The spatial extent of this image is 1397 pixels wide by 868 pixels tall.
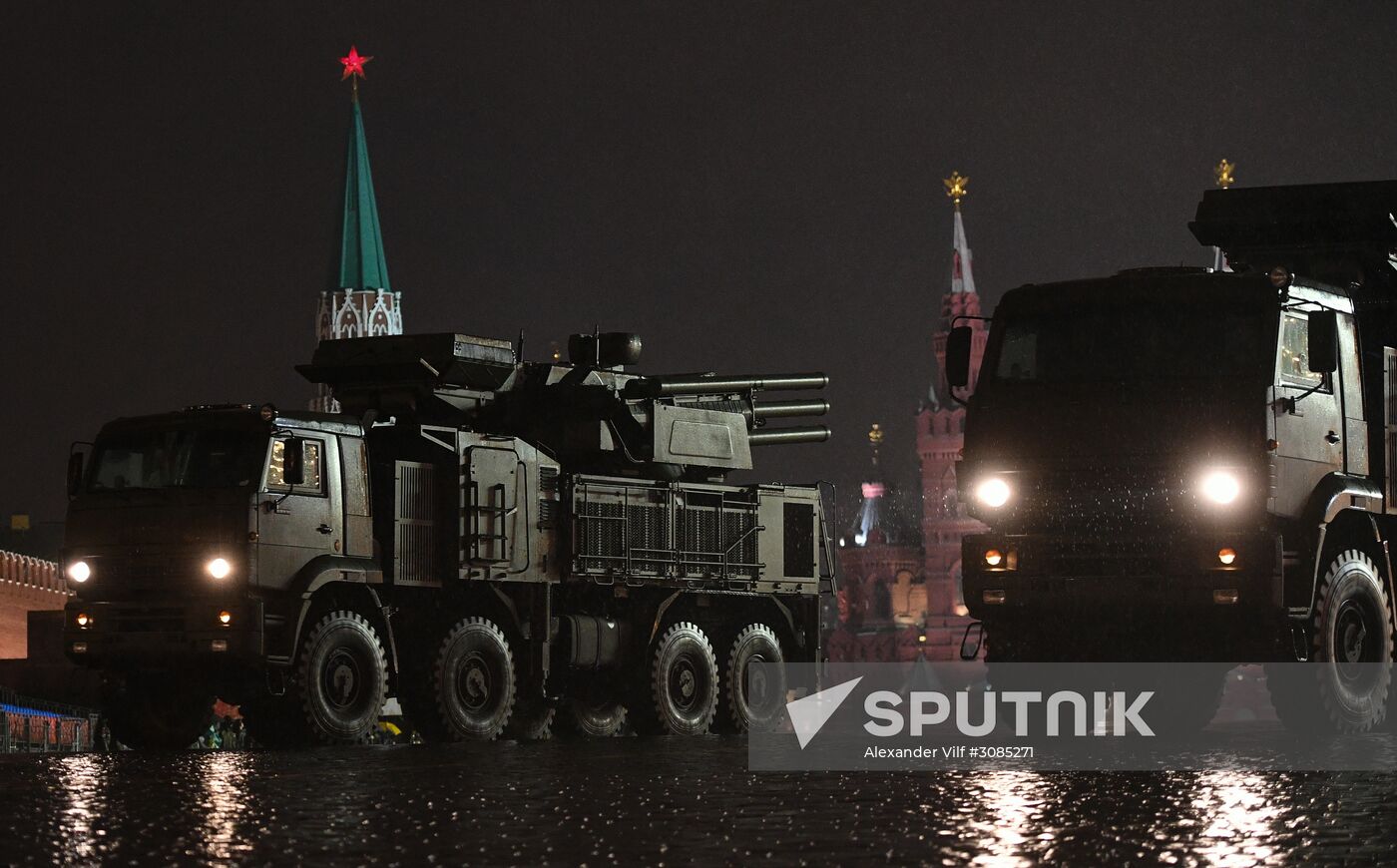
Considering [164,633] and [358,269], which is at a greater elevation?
[358,269]

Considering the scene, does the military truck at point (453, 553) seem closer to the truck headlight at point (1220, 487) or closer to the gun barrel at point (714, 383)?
the gun barrel at point (714, 383)

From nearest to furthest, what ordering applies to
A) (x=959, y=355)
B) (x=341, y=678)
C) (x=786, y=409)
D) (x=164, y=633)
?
1. (x=959, y=355)
2. (x=164, y=633)
3. (x=341, y=678)
4. (x=786, y=409)

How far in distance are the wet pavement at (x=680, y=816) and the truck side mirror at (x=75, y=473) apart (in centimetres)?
555

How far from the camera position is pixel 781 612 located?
26438 millimetres

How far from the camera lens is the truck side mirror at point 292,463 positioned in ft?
Result: 66.5

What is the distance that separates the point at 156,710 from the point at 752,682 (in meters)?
7.08

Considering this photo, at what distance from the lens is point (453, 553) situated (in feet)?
72.6

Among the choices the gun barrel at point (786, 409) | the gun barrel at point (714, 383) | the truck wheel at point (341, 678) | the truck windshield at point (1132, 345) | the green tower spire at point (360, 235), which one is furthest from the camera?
the green tower spire at point (360, 235)

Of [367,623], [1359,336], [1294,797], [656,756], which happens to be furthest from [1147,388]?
[367,623]

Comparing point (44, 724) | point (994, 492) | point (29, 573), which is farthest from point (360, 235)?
point (994, 492)

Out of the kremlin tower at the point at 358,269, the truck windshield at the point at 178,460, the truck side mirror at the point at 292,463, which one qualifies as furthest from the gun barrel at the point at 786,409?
the kremlin tower at the point at 358,269

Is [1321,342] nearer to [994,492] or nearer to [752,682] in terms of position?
[994,492]

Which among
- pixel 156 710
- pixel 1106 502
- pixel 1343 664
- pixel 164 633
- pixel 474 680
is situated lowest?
pixel 156 710

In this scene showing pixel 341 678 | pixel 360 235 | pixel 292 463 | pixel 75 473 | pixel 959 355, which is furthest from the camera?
pixel 360 235
